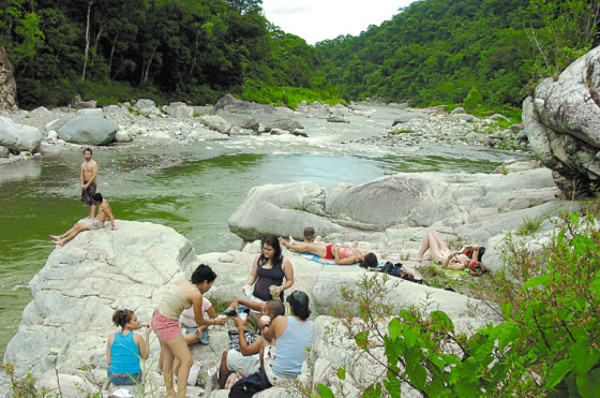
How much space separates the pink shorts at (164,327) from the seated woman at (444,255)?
15.1 feet

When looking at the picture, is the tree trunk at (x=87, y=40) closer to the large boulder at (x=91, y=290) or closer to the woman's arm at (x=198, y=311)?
the large boulder at (x=91, y=290)

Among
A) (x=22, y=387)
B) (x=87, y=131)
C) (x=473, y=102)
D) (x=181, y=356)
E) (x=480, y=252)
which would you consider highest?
(x=473, y=102)

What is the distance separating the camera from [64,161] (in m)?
18.2

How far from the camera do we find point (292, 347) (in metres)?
4.43

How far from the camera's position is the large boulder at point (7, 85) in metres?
24.4

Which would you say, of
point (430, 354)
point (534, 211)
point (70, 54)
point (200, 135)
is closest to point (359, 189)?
point (534, 211)

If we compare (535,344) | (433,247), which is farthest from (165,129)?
(535,344)

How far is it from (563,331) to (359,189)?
9.30 m

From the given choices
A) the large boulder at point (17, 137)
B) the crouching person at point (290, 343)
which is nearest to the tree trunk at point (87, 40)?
the large boulder at point (17, 137)

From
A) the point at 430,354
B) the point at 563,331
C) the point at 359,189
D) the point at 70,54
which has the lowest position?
the point at 359,189

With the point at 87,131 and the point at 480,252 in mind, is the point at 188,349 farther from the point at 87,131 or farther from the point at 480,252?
the point at 87,131

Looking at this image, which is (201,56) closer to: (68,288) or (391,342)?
(68,288)

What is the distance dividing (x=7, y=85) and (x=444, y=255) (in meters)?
25.7

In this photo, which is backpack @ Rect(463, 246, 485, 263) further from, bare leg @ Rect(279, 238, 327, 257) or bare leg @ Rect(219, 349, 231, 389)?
bare leg @ Rect(219, 349, 231, 389)
